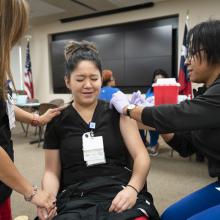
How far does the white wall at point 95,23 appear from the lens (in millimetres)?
5863

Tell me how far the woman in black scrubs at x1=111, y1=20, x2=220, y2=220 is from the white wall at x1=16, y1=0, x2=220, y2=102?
3.75 meters

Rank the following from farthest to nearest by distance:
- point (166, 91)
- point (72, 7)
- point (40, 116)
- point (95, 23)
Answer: point (95, 23), point (72, 7), point (166, 91), point (40, 116)

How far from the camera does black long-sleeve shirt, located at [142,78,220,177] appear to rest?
1.08 metres

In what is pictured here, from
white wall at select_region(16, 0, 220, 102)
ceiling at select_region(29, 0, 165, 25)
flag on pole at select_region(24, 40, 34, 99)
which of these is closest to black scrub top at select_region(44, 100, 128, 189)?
white wall at select_region(16, 0, 220, 102)

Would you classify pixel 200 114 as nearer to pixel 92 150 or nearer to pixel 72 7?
pixel 92 150

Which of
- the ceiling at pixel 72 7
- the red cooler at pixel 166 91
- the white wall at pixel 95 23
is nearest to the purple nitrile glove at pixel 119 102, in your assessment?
the red cooler at pixel 166 91

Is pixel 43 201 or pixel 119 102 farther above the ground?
pixel 119 102

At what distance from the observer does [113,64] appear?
22.7 ft

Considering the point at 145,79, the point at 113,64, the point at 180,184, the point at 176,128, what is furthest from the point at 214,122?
the point at 113,64

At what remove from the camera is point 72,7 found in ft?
20.8

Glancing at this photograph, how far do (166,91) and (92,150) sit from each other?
119 centimetres

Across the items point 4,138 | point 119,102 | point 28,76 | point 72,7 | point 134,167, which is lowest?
point 134,167

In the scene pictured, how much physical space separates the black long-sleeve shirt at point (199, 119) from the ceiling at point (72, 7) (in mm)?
A: 5322

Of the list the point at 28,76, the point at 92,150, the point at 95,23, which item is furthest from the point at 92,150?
the point at 28,76
